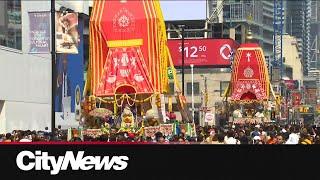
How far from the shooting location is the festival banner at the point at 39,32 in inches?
1134

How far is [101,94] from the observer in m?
27.5

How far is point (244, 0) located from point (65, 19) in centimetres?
10914

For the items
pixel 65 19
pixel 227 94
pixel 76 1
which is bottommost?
pixel 227 94

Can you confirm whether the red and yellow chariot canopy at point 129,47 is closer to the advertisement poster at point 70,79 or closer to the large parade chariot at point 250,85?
the advertisement poster at point 70,79

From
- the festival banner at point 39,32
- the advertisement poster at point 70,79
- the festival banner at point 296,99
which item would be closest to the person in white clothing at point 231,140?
the festival banner at point 39,32

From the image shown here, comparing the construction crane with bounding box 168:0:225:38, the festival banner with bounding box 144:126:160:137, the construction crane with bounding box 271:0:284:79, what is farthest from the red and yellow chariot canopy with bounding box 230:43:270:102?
the construction crane with bounding box 271:0:284:79

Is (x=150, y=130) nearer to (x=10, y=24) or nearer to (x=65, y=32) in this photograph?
(x=65, y=32)

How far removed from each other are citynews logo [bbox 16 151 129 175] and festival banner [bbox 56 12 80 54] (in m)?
14.8

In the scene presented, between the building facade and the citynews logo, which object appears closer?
the citynews logo

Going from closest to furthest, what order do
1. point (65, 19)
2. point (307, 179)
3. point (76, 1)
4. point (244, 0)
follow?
1. point (307, 179)
2. point (65, 19)
3. point (76, 1)
4. point (244, 0)

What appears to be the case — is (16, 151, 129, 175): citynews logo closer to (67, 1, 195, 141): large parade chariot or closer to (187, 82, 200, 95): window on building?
(67, 1, 195, 141): large parade chariot

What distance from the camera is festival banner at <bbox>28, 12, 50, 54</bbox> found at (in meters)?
28.8

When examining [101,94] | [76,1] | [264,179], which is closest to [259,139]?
[264,179]

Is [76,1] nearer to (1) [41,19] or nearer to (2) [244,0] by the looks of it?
(1) [41,19]
